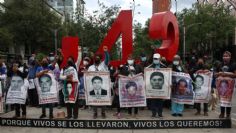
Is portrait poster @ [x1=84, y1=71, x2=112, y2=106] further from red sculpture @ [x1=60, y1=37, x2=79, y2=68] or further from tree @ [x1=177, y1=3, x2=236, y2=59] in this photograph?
tree @ [x1=177, y1=3, x2=236, y2=59]

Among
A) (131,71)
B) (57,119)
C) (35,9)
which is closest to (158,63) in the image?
(131,71)

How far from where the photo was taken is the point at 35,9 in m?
57.5

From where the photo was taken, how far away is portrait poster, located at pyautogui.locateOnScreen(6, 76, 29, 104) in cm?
1462

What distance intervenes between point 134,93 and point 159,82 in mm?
818

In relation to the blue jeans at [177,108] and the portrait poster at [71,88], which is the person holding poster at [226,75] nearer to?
the blue jeans at [177,108]

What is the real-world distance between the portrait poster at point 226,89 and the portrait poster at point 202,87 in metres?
1.77

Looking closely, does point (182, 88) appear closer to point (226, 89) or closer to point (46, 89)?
point (226, 89)

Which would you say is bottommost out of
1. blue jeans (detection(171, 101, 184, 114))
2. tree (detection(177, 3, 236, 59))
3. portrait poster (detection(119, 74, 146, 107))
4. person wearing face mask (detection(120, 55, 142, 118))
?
blue jeans (detection(171, 101, 184, 114))

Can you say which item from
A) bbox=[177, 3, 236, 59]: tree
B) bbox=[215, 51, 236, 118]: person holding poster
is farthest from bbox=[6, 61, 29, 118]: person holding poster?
bbox=[177, 3, 236, 59]: tree

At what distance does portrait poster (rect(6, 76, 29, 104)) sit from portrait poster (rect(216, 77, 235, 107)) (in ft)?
18.3

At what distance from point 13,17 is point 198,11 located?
2446 cm

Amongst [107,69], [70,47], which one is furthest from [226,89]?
[70,47]

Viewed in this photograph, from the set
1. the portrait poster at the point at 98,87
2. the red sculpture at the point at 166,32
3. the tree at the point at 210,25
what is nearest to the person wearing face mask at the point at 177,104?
the portrait poster at the point at 98,87

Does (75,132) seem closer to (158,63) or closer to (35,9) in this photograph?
(158,63)
